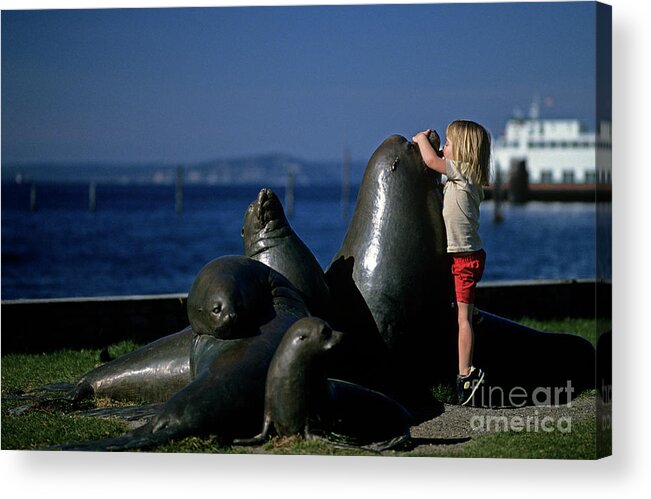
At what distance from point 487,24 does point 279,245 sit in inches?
1918

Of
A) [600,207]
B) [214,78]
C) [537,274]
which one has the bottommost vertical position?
[537,274]

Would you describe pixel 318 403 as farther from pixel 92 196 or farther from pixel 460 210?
pixel 92 196

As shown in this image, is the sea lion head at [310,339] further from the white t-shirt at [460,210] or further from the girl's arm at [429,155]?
the girl's arm at [429,155]

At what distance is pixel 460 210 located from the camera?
991 cm

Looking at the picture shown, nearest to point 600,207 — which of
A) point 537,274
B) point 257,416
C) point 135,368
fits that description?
point 257,416

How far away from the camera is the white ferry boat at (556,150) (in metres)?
8.88

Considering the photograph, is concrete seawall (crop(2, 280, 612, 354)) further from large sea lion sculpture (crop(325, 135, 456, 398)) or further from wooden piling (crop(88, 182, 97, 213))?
wooden piling (crop(88, 182, 97, 213))

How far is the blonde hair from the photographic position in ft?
31.9

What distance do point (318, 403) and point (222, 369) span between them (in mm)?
691

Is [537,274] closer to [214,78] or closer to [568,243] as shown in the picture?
[568,243]

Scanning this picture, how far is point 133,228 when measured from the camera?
231 ft

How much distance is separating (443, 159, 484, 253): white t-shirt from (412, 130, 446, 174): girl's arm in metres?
0.09

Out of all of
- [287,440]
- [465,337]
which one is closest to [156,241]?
[465,337]

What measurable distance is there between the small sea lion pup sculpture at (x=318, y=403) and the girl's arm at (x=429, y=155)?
1918 mm
